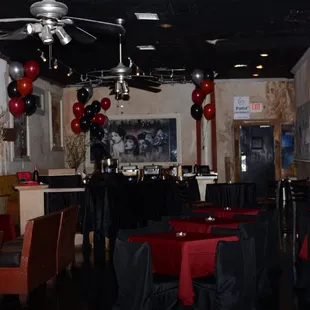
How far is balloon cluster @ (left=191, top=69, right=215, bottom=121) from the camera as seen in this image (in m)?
13.8

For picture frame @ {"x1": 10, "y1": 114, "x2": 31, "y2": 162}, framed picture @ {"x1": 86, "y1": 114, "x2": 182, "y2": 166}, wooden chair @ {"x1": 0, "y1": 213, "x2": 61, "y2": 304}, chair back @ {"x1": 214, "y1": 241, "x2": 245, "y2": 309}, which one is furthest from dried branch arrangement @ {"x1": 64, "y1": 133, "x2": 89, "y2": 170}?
chair back @ {"x1": 214, "y1": 241, "x2": 245, "y2": 309}

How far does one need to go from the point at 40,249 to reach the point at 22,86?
5.31m

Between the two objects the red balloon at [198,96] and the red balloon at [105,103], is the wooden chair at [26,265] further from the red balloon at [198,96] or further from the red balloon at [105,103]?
the red balloon at [105,103]

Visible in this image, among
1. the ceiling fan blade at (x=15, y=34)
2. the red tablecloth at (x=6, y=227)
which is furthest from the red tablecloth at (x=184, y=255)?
the red tablecloth at (x=6, y=227)

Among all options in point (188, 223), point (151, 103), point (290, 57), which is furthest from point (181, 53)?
point (188, 223)

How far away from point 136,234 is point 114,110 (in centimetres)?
1153

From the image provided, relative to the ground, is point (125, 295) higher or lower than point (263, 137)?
lower

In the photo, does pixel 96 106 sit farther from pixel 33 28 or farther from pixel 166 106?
pixel 33 28

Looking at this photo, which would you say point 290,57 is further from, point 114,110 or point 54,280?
point 54,280

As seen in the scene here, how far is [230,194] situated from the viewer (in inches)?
447

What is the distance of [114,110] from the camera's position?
17.3 meters

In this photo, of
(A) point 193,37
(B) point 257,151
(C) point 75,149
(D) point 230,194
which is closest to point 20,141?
(C) point 75,149

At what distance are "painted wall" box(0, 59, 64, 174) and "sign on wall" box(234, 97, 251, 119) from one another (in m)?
4.95

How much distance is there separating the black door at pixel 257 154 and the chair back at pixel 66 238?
31.7 feet
